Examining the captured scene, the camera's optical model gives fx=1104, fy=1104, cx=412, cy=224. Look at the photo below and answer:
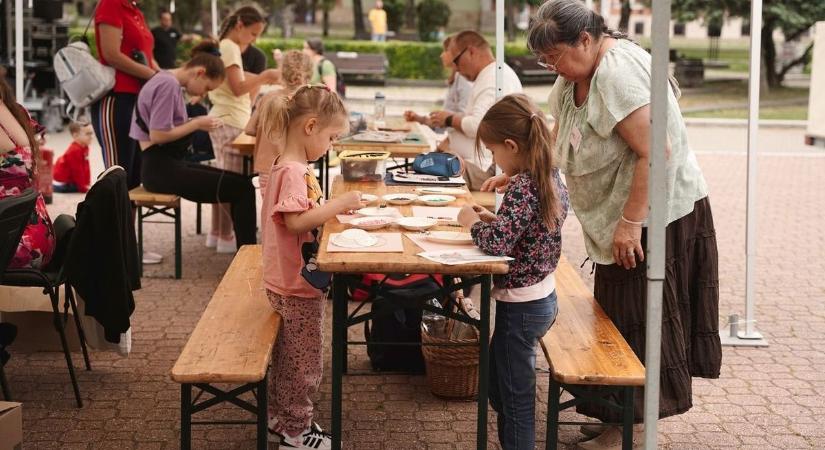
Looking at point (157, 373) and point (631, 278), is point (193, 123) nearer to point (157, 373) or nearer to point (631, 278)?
point (157, 373)

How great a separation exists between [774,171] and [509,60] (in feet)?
38.5

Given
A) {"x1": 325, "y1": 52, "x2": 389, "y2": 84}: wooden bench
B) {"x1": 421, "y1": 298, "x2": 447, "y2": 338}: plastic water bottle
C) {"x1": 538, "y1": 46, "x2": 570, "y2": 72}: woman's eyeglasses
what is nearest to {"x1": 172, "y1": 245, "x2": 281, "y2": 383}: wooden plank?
{"x1": 421, "y1": 298, "x2": 447, "y2": 338}: plastic water bottle

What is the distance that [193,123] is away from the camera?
22.4ft

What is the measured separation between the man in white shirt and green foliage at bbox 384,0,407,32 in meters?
34.3

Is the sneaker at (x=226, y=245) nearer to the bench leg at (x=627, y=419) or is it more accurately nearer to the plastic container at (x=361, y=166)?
the plastic container at (x=361, y=166)

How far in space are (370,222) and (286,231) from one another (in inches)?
12.5

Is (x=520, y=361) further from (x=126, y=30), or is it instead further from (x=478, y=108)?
(x=126, y=30)

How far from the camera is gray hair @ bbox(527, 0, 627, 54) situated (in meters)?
3.85

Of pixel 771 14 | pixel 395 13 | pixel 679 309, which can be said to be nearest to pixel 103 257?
pixel 679 309

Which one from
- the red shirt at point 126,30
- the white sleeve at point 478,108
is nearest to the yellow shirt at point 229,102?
the red shirt at point 126,30

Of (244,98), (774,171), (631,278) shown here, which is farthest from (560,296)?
(774,171)

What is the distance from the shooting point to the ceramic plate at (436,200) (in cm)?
472

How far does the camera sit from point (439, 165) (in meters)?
5.53

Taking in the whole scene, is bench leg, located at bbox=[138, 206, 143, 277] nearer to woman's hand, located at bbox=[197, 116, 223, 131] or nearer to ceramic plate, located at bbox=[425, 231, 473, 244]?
woman's hand, located at bbox=[197, 116, 223, 131]
